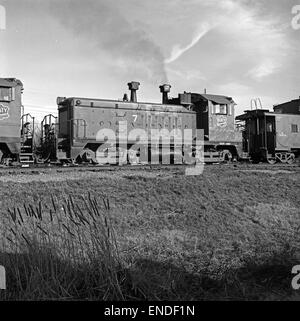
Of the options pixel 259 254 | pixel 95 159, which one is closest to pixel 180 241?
pixel 259 254

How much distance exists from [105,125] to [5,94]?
494 centimetres

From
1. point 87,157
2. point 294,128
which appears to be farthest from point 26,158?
point 294,128

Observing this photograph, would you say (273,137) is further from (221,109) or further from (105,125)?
(105,125)

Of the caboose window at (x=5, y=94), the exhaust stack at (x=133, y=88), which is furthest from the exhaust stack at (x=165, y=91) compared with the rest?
the caboose window at (x=5, y=94)

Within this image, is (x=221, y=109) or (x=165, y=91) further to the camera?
(x=165, y=91)

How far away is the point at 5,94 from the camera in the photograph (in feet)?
51.4

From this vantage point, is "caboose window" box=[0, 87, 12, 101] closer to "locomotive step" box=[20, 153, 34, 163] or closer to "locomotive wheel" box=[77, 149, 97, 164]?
"locomotive step" box=[20, 153, 34, 163]

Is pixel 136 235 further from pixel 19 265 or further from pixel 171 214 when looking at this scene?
pixel 19 265

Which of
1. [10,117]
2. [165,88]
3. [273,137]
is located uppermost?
[165,88]

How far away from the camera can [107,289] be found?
12.7 feet

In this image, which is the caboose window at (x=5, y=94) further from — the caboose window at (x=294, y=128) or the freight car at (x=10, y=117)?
the caboose window at (x=294, y=128)

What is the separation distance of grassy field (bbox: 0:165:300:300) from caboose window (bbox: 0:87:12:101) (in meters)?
5.15

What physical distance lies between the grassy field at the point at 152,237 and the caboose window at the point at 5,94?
16.9ft
